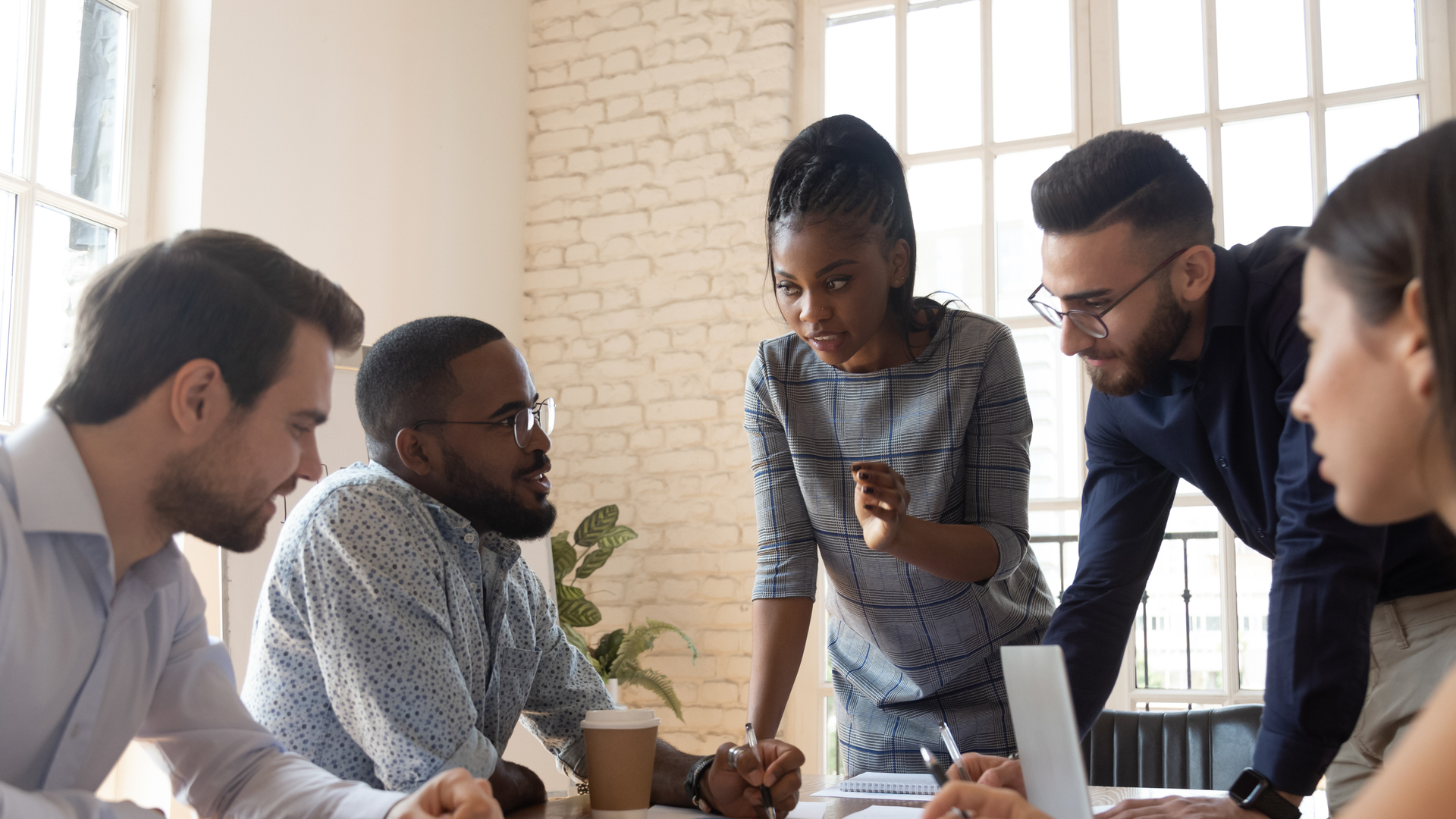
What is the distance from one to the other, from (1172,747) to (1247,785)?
3.16 feet

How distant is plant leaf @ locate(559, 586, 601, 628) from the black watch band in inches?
97.5

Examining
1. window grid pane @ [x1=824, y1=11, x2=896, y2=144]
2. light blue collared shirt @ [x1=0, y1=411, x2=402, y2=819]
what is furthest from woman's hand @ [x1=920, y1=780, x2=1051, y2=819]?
window grid pane @ [x1=824, y1=11, x2=896, y2=144]

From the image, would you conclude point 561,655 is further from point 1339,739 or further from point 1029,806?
point 1339,739

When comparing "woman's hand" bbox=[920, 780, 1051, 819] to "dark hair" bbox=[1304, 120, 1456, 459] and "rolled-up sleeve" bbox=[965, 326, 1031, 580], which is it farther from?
"rolled-up sleeve" bbox=[965, 326, 1031, 580]

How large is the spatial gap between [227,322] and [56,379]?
217 centimetres

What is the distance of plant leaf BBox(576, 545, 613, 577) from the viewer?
12.8ft

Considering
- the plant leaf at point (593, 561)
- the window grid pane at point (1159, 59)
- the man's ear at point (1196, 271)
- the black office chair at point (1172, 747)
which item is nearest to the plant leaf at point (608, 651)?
the plant leaf at point (593, 561)

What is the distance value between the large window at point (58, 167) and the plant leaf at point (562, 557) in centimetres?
163

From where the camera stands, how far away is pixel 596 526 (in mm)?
3984

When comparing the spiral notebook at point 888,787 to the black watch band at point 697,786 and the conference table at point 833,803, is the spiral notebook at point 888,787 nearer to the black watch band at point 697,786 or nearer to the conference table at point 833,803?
the conference table at point 833,803

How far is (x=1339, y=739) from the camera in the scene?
1.19 metres

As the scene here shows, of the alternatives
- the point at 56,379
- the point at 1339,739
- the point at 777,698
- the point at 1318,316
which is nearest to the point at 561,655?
the point at 777,698

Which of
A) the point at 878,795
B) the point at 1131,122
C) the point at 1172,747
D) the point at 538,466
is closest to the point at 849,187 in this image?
the point at 538,466

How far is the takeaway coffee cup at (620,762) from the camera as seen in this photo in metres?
1.23
